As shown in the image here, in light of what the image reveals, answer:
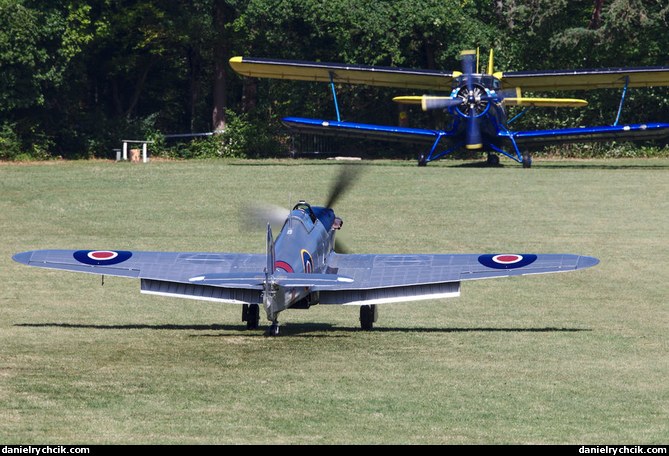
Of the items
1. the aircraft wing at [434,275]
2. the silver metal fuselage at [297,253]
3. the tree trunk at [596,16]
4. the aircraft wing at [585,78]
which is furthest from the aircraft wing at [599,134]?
the aircraft wing at [434,275]

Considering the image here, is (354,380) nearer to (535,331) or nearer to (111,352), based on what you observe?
(111,352)

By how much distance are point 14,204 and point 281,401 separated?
21.2 m

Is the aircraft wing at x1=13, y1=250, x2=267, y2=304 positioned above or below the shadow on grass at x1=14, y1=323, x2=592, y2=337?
above

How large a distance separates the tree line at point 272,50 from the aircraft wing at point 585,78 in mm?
8267

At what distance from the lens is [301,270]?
14594 millimetres

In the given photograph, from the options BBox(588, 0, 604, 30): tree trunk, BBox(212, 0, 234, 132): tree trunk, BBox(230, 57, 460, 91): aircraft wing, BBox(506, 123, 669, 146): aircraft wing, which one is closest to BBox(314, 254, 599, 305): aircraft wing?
BBox(506, 123, 669, 146): aircraft wing

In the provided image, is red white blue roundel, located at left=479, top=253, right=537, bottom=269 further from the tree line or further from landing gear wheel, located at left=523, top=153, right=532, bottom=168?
the tree line

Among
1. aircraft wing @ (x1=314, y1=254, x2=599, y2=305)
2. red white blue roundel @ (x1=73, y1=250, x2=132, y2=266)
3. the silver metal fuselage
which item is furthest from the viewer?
red white blue roundel @ (x1=73, y1=250, x2=132, y2=266)

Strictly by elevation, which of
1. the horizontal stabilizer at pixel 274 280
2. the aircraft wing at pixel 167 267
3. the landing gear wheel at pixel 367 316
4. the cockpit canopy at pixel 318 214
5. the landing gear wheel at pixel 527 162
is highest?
the cockpit canopy at pixel 318 214

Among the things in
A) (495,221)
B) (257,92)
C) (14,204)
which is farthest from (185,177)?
(257,92)

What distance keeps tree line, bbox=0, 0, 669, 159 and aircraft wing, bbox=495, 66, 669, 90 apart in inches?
325

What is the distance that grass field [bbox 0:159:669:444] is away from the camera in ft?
34.1

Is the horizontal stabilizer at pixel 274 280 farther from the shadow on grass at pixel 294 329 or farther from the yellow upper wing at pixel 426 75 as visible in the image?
the yellow upper wing at pixel 426 75

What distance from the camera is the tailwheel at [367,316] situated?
1614cm
